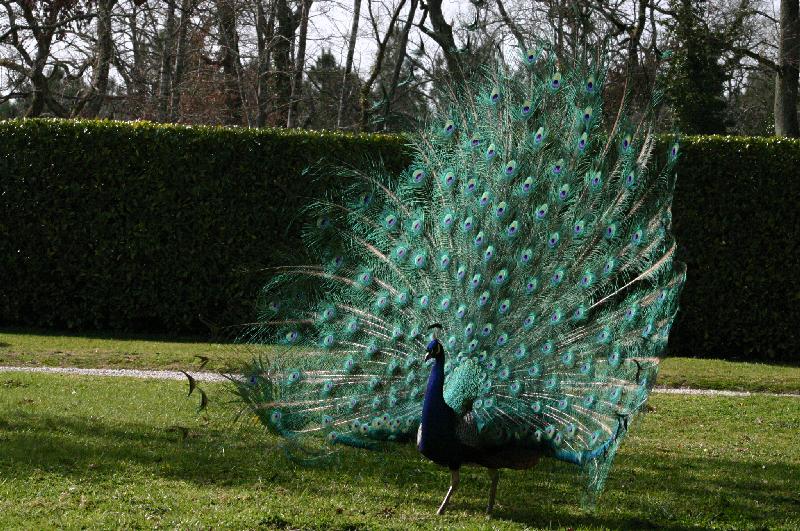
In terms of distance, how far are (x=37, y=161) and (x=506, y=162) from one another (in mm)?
11032

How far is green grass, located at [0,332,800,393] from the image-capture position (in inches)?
504

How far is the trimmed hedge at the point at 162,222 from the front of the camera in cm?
1520

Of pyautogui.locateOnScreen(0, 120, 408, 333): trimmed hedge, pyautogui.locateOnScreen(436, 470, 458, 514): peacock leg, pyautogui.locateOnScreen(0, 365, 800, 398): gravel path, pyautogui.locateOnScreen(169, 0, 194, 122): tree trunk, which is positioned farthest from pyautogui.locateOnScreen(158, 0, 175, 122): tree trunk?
pyautogui.locateOnScreen(436, 470, 458, 514): peacock leg

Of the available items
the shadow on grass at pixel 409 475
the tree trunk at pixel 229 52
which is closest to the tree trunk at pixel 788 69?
the tree trunk at pixel 229 52

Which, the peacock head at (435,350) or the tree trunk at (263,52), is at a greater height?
the tree trunk at (263,52)

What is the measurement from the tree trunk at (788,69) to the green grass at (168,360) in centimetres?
947

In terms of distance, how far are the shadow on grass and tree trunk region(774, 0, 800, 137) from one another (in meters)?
15.4

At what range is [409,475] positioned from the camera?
753 centimetres

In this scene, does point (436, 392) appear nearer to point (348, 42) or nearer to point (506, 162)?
point (506, 162)

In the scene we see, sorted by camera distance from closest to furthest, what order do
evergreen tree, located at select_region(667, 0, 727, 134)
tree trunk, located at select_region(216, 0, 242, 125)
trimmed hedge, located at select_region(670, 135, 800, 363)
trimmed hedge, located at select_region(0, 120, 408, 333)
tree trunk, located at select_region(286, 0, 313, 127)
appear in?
trimmed hedge, located at select_region(670, 135, 800, 363)
trimmed hedge, located at select_region(0, 120, 408, 333)
tree trunk, located at select_region(216, 0, 242, 125)
tree trunk, located at select_region(286, 0, 313, 127)
evergreen tree, located at select_region(667, 0, 727, 134)

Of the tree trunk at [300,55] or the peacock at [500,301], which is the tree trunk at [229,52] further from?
the peacock at [500,301]

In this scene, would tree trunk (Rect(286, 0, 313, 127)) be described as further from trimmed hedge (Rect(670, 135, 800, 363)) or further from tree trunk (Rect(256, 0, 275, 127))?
trimmed hedge (Rect(670, 135, 800, 363))

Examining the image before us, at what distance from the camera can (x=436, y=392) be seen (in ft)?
19.2

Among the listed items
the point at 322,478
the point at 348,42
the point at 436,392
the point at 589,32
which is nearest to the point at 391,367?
the point at 436,392
